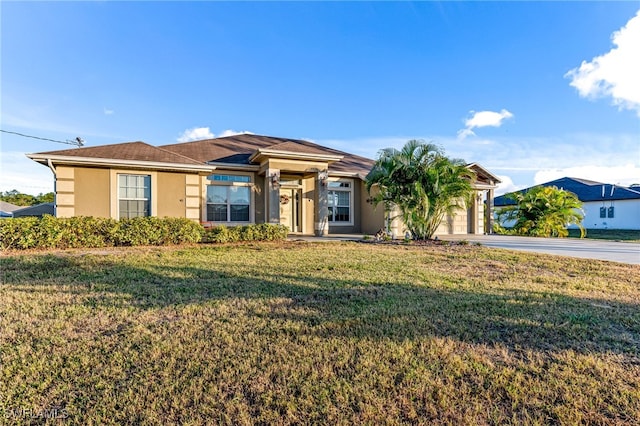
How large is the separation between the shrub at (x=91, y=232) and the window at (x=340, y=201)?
6838 mm

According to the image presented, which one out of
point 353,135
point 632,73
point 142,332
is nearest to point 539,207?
point 632,73

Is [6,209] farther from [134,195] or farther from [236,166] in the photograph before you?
[236,166]

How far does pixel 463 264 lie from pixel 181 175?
402 inches

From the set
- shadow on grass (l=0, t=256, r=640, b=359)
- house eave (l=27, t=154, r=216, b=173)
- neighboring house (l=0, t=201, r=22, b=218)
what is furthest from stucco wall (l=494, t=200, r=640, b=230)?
neighboring house (l=0, t=201, r=22, b=218)

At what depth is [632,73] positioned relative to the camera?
1153 centimetres

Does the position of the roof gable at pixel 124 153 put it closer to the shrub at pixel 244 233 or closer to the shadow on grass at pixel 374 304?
the shrub at pixel 244 233

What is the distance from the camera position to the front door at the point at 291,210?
15.6m

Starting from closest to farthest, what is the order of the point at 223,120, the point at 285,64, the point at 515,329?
the point at 515,329 < the point at 285,64 < the point at 223,120

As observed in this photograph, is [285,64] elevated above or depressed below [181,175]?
above

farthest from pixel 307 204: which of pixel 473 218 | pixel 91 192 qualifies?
pixel 473 218

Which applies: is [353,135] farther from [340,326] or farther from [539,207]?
[340,326]

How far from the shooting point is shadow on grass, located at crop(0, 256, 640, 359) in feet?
11.6

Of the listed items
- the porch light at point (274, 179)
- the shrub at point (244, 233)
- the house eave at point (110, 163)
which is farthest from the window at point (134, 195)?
the porch light at point (274, 179)

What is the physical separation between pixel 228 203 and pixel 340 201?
5345 mm
